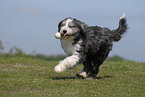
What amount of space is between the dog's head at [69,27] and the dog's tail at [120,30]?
1325 millimetres

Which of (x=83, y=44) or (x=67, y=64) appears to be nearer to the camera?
(x=67, y=64)

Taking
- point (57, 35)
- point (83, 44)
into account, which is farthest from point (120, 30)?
point (57, 35)

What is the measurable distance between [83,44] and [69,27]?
661 mm

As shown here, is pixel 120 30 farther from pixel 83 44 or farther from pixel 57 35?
pixel 57 35

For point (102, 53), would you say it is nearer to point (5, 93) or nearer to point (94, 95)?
point (94, 95)

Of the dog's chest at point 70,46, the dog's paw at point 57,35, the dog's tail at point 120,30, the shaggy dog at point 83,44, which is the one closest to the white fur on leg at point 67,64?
the shaggy dog at point 83,44

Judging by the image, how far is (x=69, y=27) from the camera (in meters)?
7.30

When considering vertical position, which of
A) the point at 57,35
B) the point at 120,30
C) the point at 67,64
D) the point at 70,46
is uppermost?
the point at 120,30

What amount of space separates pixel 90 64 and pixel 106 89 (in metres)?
1.29

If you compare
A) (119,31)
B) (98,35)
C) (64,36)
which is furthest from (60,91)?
(119,31)

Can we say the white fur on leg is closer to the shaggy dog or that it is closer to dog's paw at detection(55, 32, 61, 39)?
the shaggy dog

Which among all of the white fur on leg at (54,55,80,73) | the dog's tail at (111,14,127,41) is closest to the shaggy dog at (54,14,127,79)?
the white fur on leg at (54,55,80,73)

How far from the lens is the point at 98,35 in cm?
775

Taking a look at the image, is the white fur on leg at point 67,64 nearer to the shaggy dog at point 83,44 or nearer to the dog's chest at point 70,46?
the shaggy dog at point 83,44
